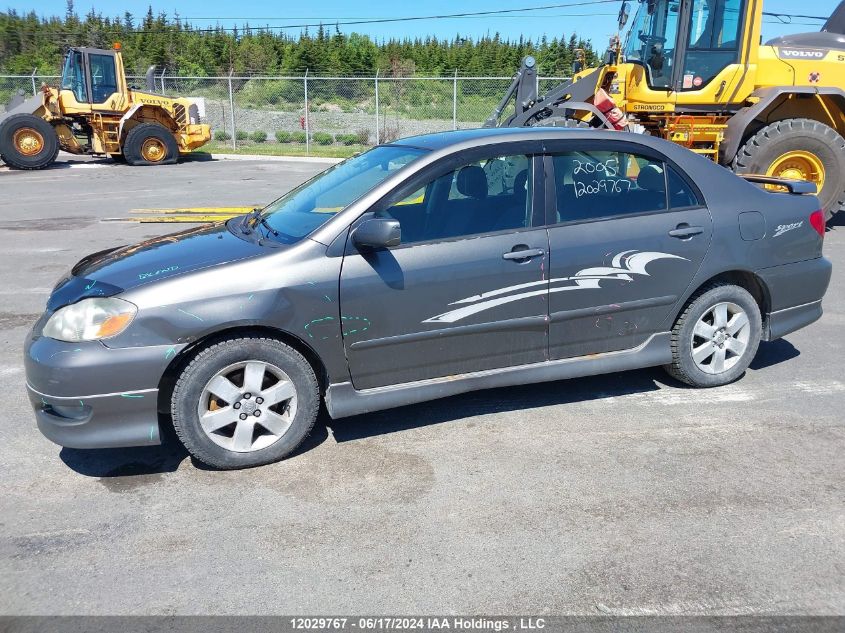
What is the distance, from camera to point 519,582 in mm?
2873

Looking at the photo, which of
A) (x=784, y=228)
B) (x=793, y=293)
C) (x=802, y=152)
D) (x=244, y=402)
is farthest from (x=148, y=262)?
(x=802, y=152)

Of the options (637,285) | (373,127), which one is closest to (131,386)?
(637,285)

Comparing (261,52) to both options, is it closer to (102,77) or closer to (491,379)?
(102,77)

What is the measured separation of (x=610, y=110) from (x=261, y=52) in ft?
154

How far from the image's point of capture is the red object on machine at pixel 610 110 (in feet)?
36.6

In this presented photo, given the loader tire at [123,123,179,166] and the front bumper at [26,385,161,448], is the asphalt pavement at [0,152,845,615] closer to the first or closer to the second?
the front bumper at [26,385,161,448]

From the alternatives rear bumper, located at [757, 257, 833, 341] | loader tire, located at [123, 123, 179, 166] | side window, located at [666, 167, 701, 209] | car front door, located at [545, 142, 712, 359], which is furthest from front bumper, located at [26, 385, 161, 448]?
loader tire, located at [123, 123, 179, 166]

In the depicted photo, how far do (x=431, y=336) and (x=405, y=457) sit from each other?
66cm

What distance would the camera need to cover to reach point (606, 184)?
175 inches

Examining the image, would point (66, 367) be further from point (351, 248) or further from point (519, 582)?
point (519, 582)

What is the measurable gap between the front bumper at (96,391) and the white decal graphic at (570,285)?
1.46 m

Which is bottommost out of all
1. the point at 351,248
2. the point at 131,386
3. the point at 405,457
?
the point at 405,457

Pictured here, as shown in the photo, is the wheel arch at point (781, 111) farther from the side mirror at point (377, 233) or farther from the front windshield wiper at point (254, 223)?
the side mirror at point (377, 233)

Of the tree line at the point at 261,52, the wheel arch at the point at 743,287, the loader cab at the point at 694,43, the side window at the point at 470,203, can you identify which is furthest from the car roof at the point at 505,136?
the tree line at the point at 261,52
